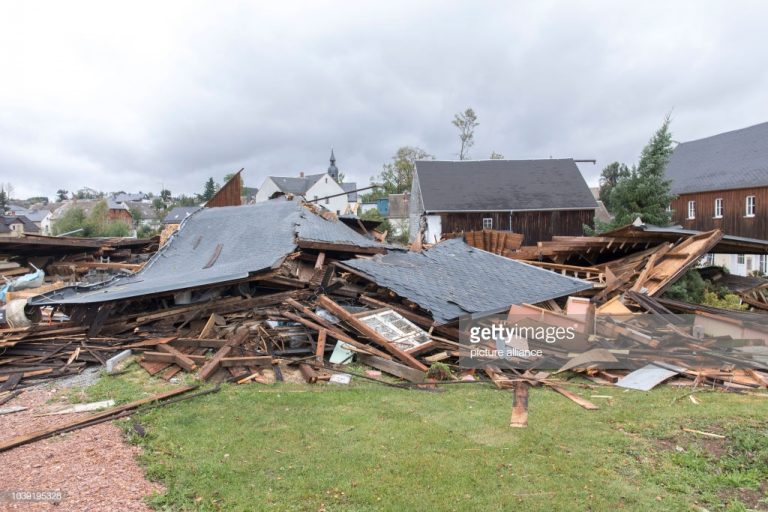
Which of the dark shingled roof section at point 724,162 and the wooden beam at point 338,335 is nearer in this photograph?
the wooden beam at point 338,335

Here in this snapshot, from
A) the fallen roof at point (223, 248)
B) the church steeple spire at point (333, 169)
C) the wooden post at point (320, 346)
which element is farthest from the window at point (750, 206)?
the church steeple spire at point (333, 169)

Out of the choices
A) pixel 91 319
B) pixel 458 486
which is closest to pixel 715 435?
pixel 458 486

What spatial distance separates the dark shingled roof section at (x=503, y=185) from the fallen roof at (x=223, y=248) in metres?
15.3

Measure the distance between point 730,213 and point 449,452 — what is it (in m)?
29.5

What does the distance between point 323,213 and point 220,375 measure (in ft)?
32.3

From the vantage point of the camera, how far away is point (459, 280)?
10234 mm

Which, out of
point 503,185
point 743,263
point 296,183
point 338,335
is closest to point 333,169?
point 296,183

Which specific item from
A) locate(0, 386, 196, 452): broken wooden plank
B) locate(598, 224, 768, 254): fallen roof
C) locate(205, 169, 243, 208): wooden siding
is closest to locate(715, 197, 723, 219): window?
locate(598, 224, 768, 254): fallen roof

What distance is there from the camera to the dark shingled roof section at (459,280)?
8.70 metres

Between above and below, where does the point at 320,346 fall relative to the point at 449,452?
above

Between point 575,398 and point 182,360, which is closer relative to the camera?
point 575,398

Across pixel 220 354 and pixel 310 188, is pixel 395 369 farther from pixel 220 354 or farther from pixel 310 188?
pixel 310 188

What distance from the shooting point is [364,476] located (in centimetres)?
391

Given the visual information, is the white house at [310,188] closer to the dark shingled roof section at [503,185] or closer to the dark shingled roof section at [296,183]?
the dark shingled roof section at [296,183]
